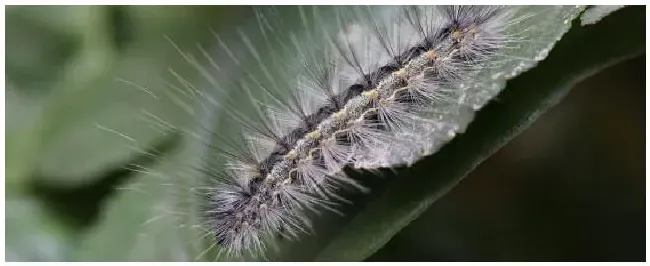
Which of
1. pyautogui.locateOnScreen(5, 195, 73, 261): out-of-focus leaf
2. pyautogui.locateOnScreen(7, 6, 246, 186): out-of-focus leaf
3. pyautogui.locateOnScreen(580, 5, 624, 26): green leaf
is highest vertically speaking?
pyautogui.locateOnScreen(7, 6, 246, 186): out-of-focus leaf

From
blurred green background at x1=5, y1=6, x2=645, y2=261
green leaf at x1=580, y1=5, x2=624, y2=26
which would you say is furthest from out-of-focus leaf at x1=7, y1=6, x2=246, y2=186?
green leaf at x1=580, y1=5, x2=624, y2=26

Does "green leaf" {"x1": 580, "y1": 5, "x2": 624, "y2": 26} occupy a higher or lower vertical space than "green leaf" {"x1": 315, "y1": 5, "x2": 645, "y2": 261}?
higher

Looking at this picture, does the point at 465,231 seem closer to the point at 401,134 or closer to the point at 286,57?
the point at 401,134

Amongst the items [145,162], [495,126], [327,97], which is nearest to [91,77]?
[145,162]

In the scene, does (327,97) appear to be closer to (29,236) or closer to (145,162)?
(145,162)

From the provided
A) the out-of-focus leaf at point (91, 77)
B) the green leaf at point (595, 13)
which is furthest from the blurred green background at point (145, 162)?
the green leaf at point (595, 13)

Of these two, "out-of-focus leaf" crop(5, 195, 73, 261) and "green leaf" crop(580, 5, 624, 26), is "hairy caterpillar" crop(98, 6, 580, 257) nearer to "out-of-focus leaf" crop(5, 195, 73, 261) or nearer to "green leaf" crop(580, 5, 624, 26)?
"green leaf" crop(580, 5, 624, 26)
